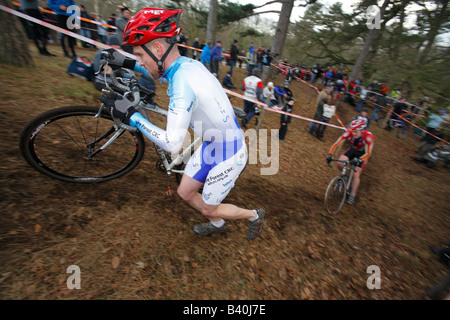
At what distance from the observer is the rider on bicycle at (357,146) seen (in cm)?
570

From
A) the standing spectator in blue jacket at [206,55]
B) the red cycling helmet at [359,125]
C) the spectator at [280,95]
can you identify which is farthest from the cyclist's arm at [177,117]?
the standing spectator in blue jacket at [206,55]

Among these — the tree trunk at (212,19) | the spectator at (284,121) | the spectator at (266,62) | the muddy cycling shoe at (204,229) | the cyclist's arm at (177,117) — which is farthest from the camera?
the spectator at (266,62)

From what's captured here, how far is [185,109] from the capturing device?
2062mm

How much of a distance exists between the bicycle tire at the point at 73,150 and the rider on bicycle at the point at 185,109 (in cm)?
92

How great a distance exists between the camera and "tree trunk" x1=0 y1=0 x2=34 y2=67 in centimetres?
482

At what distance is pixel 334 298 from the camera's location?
10.2 ft

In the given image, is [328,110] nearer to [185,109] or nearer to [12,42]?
[185,109]

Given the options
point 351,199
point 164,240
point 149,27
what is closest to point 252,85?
point 351,199

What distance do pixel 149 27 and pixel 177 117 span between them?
39.1 inches

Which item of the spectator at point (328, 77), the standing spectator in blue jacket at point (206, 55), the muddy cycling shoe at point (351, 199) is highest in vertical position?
the standing spectator in blue jacket at point (206, 55)

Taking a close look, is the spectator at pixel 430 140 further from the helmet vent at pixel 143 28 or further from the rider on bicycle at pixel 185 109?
the helmet vent at pixel 143 28

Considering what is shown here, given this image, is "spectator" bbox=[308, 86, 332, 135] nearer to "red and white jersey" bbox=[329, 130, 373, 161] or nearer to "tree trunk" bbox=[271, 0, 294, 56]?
"red and white jersey" bbox=[329, 130, 373, 161]

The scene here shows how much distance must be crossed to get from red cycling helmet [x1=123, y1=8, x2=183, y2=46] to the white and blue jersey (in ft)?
1.02

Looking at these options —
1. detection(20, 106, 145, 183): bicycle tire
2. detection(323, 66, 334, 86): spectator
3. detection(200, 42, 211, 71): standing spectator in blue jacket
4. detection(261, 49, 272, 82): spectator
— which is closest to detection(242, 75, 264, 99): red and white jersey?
detection(200, 42, 211, 71): standing spectator in blue jacket
